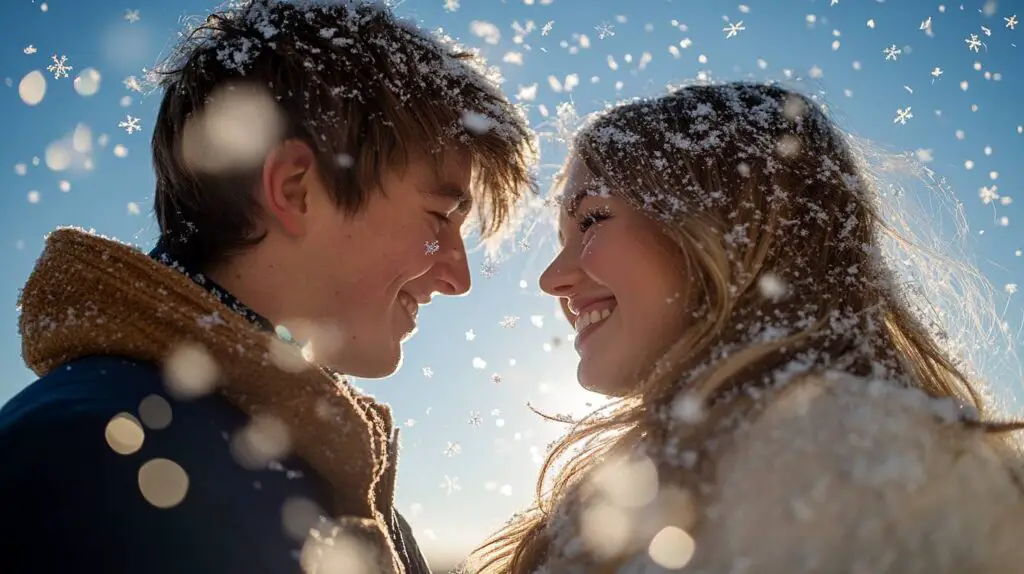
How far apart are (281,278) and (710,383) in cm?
174

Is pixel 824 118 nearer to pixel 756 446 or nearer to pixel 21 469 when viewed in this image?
pixel 756 446

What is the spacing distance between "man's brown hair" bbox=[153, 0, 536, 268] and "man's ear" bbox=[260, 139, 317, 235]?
5cm

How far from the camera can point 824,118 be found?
3576mm

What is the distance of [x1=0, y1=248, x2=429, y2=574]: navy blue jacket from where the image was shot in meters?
1.84

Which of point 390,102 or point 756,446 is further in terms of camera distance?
point 390,102

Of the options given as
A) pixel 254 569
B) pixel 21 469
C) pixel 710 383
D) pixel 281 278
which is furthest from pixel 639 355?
pixel 21 469

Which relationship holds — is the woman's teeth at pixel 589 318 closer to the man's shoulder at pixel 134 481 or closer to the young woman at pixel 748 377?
the young woman at pixel 748 377

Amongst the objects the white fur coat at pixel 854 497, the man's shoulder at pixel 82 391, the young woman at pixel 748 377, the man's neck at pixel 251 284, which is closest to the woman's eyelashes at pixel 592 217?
the young woman at pixel 748 377

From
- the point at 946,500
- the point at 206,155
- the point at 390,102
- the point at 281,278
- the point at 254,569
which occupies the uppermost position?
the point at 390,102

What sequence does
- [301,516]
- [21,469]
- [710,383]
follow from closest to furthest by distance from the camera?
[21,469] < [301,516] < [710,383]

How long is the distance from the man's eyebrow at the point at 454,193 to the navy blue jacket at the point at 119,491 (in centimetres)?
157

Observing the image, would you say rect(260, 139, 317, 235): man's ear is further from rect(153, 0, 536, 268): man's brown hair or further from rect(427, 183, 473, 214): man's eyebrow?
rect(427, 183, 473, 214): man's eyebrow

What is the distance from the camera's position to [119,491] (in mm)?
1935

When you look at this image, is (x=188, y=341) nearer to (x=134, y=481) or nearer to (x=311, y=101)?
(x=134, y=481)
